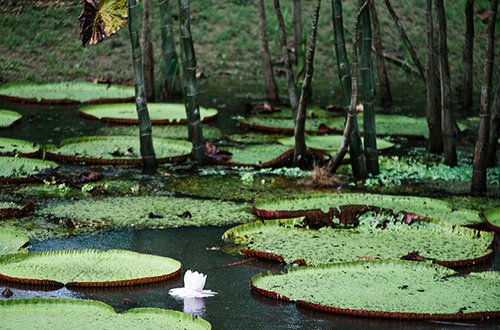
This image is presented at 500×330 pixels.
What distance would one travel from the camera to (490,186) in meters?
6.92

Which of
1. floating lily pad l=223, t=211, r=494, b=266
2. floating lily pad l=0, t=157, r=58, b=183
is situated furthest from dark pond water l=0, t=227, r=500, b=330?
floating lily pad l=0, t=157, r=58, b=183

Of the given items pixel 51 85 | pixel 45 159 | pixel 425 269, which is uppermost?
pixel 51 85

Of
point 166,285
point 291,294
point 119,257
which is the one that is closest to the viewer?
point 291,294

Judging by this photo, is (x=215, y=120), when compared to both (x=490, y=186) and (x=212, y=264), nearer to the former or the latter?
(x=490, y=186)

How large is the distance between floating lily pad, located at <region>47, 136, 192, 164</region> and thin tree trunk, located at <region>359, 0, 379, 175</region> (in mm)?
1965

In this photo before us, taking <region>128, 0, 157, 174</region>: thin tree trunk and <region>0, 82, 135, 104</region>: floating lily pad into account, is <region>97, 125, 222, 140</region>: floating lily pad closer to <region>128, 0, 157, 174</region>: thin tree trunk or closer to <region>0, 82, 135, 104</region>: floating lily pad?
<region>128, 0, 157, 174</region>: thin tree trunk

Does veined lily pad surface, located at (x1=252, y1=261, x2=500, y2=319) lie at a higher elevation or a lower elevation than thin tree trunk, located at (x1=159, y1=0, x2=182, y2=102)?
lower

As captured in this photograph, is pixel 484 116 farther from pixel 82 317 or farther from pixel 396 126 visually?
pixel 82 317

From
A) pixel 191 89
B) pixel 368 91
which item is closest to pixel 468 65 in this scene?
pixel 368 91

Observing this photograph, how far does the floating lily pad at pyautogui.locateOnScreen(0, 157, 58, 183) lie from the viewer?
270 inches

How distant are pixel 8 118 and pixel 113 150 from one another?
8.07 feet

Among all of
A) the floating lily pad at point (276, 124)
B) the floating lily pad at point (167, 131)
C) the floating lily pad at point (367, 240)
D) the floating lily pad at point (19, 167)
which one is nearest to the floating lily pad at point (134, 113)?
the floating lily pad at point (167, 131)

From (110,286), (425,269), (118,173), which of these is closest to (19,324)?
(110,286)

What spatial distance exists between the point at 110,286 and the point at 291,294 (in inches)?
42.4
